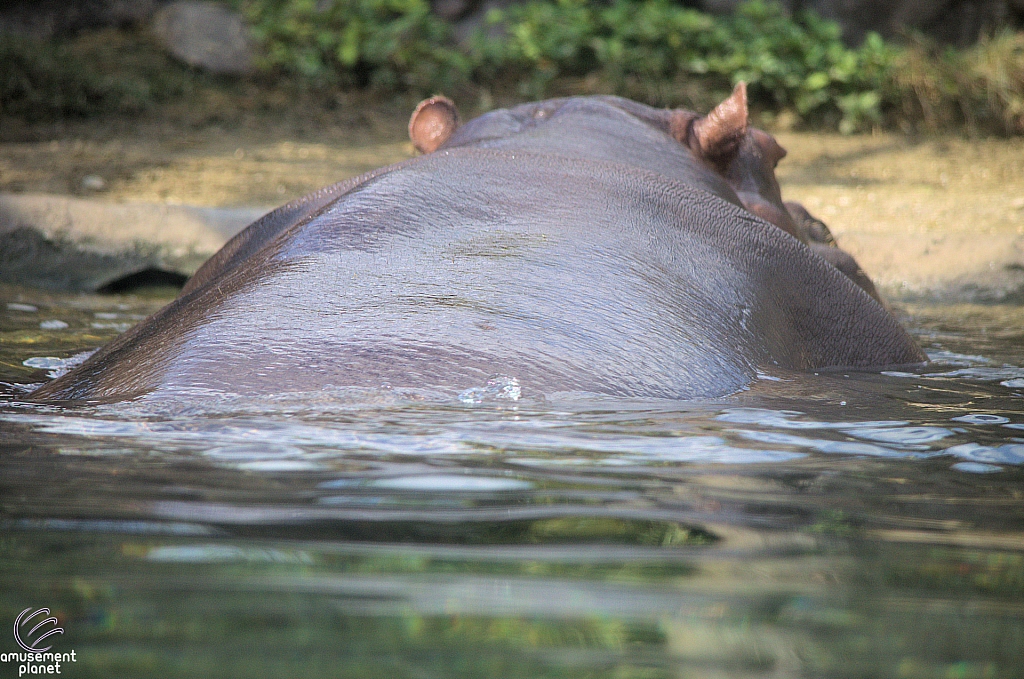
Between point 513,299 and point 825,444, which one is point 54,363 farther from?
point 825,444

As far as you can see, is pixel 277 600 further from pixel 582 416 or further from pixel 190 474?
pixel 582 416

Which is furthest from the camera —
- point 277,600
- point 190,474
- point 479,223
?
point 479,223

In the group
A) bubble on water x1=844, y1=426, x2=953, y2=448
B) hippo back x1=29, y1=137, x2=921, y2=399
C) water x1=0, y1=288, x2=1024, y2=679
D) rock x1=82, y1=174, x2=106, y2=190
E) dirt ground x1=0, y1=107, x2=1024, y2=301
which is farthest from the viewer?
rock x1=82, y1=174, x2=106, y2=190

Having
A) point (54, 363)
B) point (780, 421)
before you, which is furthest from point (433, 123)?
point (780, 421)

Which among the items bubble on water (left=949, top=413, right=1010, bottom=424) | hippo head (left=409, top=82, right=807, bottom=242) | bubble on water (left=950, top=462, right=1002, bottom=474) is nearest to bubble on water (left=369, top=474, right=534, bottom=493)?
bubble on water (left=950, top=462, right=1002, bottom=474)

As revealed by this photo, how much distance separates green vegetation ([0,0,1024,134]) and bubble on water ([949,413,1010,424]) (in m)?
5.87

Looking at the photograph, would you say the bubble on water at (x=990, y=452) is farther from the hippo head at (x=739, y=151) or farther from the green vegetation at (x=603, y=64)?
the green vegetation at (x=603, y=64)

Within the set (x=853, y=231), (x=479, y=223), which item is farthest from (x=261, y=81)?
(x=479, y=223)

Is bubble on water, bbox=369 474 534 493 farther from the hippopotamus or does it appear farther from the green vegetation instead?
the green vegetation

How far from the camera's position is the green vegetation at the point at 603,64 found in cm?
773

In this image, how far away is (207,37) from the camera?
31.4ft

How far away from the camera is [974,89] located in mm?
7461

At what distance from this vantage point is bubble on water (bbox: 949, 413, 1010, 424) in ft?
6.06

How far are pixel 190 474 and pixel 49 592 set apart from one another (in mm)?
392
